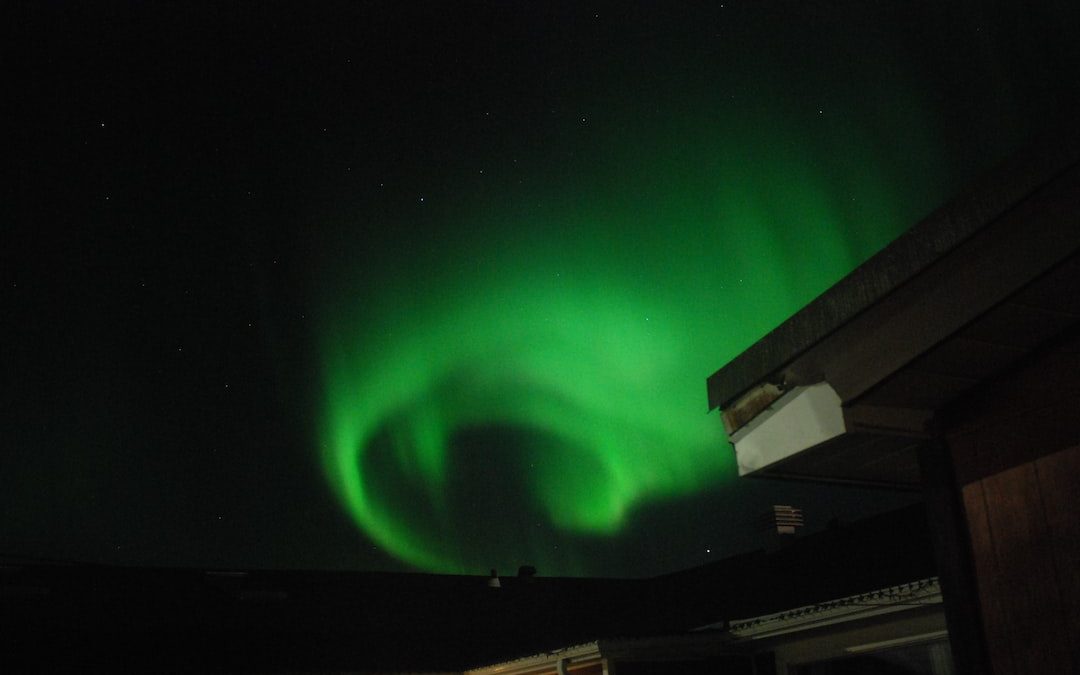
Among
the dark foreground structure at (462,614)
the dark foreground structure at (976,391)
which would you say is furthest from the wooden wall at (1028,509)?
the dark foreground structure at (462,614)

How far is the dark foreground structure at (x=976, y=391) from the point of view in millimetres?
3350

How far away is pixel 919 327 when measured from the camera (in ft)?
11.7

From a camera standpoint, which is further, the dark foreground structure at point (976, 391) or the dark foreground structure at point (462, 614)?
the dark foreground structure at point (462, 614)

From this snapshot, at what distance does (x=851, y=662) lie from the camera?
11023 mm

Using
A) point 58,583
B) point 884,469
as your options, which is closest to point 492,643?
point 58,583

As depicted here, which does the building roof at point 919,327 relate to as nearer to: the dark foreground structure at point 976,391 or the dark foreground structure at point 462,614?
the dark foreground structure at point 976,391

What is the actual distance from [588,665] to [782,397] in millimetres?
10325

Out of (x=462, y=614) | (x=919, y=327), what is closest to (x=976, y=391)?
(x=919, y=327)

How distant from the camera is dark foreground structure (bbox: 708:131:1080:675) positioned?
3350mm

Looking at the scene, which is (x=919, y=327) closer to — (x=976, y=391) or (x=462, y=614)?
(x=976, y=391)

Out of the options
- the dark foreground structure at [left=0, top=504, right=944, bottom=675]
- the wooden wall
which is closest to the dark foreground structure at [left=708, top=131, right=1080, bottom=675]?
the wooden wall

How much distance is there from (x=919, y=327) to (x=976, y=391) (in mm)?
484

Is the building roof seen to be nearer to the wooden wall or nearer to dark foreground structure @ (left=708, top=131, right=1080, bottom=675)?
dark foreground structure @ (left=708, top=131, right=1080, bottom=675)

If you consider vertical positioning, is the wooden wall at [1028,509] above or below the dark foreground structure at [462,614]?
below
